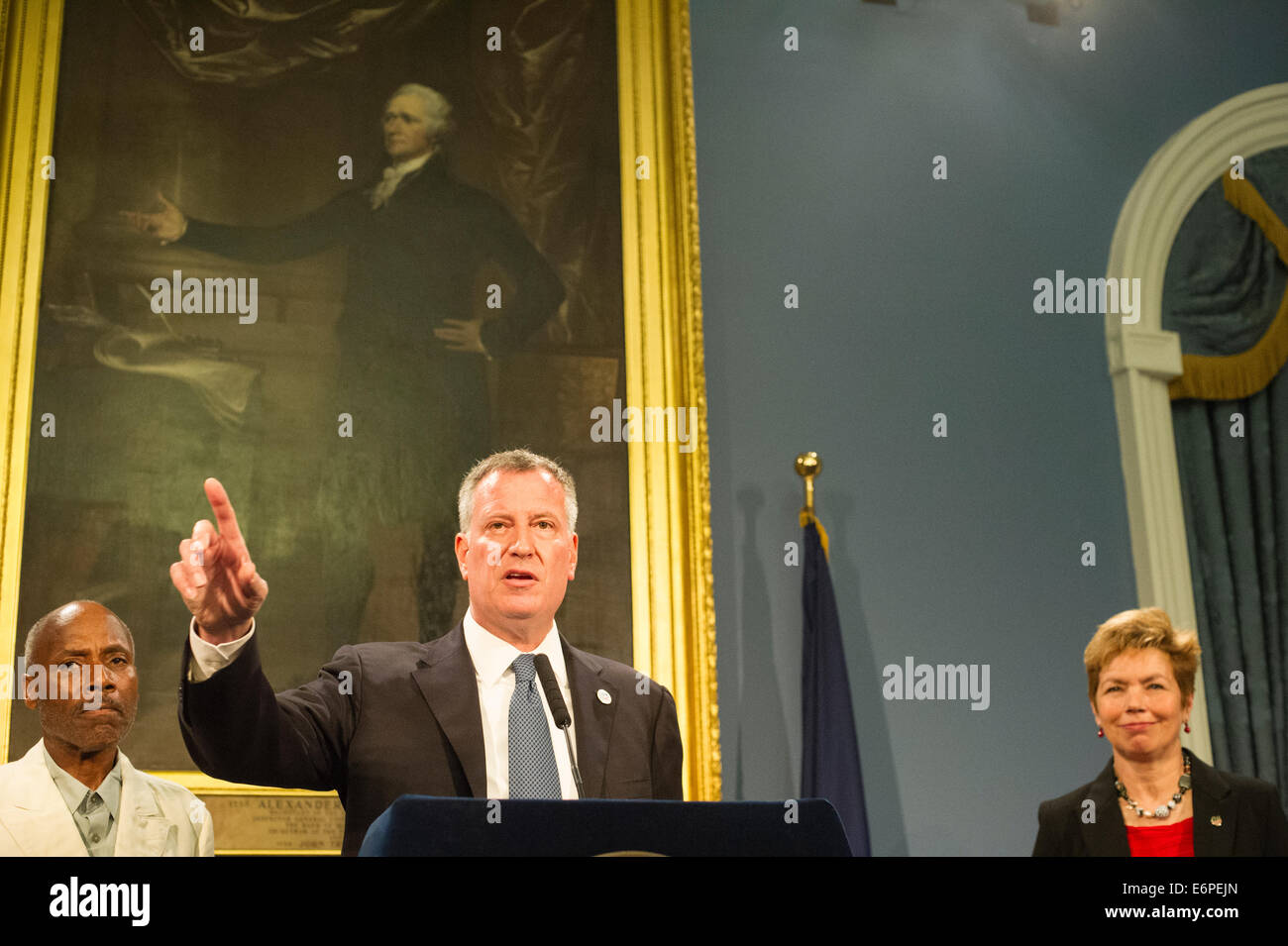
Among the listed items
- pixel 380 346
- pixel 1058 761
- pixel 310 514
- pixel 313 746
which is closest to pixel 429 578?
pixel 310 514

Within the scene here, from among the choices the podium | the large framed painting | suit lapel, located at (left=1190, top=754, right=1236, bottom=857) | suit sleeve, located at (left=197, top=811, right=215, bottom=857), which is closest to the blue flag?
the large framed painting

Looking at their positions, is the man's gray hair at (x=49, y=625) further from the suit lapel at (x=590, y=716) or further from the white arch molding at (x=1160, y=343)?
the white arch molding at (x=1160, y=343)

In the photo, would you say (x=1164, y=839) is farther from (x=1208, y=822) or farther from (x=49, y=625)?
(x=49, y=625)

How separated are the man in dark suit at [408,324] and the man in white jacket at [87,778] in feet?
3.10

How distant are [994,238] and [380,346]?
2.58 meters

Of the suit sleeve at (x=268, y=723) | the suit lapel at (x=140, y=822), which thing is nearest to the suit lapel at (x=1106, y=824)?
the suit sleeve at (x=268, y=723)

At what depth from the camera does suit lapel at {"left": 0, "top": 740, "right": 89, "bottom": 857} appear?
148 inches

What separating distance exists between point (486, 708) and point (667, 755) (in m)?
0.50

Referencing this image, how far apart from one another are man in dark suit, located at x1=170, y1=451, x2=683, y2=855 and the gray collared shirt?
2.46ft

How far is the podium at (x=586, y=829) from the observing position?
5.21 ft

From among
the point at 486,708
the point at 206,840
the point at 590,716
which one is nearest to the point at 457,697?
the point at 486,708

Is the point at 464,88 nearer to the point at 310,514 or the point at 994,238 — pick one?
the point at 310,514

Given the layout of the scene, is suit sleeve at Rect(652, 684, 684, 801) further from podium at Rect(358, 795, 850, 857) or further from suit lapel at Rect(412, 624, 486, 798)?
podium at Rect(358, 795, 850, 857)

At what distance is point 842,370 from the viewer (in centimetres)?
548
